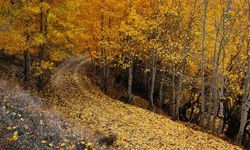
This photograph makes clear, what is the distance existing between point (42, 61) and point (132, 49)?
7130 mm

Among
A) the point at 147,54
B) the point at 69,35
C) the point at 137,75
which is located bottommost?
the point at 137,75

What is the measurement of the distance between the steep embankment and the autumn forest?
0.22ft

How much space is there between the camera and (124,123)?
20266 millimetres

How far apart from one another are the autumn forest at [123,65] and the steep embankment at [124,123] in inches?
2.7

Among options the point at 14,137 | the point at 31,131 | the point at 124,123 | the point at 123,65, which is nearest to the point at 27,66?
the point at 123,65

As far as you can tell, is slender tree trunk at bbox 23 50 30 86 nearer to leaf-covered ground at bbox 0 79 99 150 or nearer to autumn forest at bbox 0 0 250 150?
autumn forest at bbox 0 0 250 150

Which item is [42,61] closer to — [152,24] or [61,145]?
[152,24]

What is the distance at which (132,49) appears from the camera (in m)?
26.8

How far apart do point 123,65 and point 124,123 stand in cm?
694

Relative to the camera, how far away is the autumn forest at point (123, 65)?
1394 cm

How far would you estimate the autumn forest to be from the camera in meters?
13.9

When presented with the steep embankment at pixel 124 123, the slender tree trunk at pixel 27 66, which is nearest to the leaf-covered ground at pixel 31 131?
the steep embankment at pixel 124 123

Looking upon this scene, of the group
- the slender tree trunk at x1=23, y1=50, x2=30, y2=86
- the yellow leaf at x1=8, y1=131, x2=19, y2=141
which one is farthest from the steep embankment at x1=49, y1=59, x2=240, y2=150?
the yellow leaf at x1=8, y1=131, x2=19, y2=141

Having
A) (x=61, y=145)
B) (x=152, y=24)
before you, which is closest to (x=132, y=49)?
(x=152, y=24)
